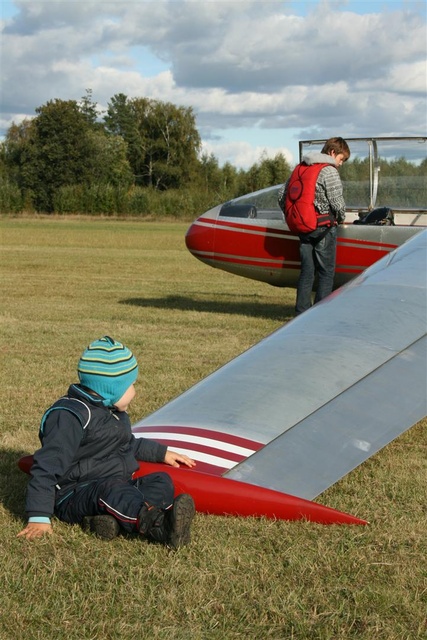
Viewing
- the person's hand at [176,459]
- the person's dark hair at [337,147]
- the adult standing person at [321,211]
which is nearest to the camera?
the person's hand at [176,459]

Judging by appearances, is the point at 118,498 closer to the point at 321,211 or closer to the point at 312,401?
the point at 312,401

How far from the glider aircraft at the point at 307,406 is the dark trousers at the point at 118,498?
13 cm

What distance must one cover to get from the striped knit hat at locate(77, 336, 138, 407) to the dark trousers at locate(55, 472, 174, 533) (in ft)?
1.24

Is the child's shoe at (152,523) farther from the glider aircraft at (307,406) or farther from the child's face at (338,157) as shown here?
the child's face at (338,157)

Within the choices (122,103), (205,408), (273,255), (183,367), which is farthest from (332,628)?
(122,103)

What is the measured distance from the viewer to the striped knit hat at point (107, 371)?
13.3 ft

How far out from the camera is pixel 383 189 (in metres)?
11.3

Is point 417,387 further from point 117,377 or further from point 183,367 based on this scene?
point 183,367

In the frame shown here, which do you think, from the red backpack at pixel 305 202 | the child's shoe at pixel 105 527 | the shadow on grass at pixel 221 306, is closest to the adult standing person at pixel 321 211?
the red backpack at pixel 305 202

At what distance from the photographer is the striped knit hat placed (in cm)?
405

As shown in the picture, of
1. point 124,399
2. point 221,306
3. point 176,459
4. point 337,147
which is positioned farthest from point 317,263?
point 124,399

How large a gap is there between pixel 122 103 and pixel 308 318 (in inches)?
4197

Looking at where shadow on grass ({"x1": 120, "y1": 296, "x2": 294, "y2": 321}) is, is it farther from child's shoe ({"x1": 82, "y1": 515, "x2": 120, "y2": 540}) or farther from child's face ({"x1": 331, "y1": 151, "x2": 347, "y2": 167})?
child's shoe ({"x1": 82, "y1": 515, "x2": 120, "y2": 540})

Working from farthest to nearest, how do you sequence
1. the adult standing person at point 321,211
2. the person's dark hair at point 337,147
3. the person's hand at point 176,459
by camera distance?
the person's dark hair at point 337,147
the adult standing person at point 321,211
the person's hand at point 176,459
